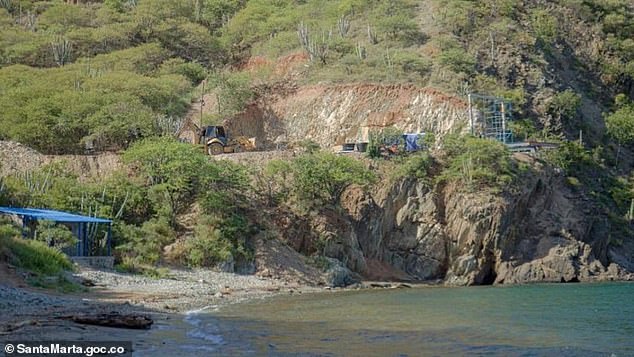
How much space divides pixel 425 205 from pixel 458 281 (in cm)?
573

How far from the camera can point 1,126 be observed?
5944 centimetres

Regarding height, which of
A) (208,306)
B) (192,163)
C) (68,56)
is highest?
(68,56)

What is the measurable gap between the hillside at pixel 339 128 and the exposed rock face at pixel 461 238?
0.13 m

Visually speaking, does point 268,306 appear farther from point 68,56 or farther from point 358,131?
point 68,56

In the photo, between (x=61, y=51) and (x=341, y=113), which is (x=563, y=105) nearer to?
(x=341, y=113)

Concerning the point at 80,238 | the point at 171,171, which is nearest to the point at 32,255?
the point at 80,238

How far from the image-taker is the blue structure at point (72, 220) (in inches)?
1618

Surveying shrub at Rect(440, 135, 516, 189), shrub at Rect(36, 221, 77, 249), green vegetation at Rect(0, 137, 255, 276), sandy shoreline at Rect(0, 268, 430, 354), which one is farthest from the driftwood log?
shrub at Rect(440, 135, 516, 189)

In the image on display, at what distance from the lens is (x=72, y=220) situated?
41719mm

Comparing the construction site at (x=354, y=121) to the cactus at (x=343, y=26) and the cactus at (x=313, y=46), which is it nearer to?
the cactus at (x=313, y=46)

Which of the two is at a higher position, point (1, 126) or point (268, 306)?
point (1, 126)

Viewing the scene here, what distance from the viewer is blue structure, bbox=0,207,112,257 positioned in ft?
135

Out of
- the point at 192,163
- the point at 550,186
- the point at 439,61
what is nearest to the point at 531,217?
the point at 550,186

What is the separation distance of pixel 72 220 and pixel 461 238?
83.4 ft
